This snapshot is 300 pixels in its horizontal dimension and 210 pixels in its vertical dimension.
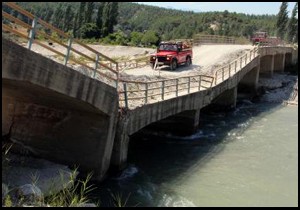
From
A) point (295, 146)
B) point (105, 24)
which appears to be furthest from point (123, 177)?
point (105, 24)

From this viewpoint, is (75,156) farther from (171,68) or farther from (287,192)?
(171,68)

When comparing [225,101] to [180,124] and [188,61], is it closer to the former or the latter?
[188,61]

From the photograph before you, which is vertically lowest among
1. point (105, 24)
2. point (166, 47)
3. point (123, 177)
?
point (123, 177)

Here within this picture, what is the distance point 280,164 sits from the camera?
20172 mm

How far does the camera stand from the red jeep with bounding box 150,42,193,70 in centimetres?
3173

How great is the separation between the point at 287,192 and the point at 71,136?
26.8 ft

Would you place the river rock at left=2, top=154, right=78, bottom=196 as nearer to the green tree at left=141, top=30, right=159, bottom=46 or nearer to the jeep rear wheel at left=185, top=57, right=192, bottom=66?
the jeep rear wheel at left=185, top=57, right=192, bottom=66

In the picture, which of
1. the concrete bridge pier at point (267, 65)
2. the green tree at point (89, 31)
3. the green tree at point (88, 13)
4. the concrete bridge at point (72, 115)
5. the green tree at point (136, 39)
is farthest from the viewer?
the green tree at point (88, 13)

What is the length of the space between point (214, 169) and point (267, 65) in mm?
32934

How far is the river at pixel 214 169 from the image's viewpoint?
1562 centimetres

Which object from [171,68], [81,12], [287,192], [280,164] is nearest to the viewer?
[287,192]

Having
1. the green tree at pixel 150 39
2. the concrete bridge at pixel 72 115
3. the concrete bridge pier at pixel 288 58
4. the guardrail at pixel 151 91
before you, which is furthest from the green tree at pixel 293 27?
the concrete bridge at pixel 72 115

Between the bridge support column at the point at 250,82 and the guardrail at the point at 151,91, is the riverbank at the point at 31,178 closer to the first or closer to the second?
the guardrail at the point at 151,91

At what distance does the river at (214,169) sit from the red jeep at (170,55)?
5224 millimetres
